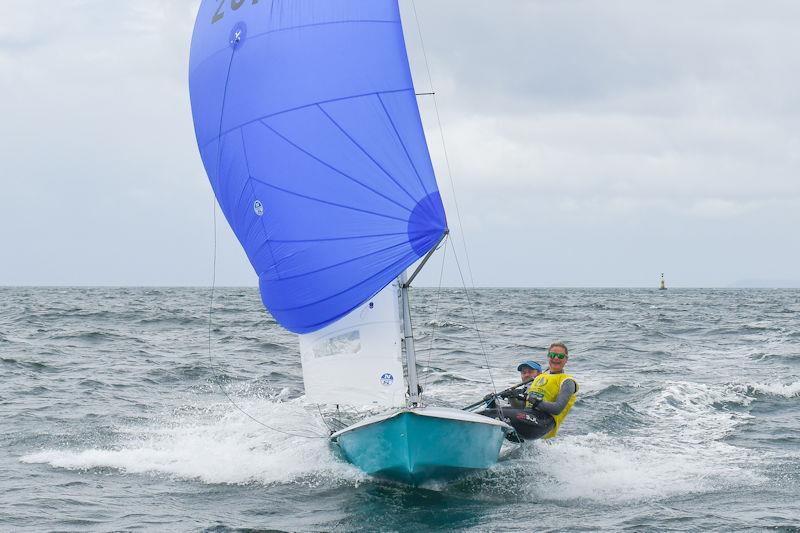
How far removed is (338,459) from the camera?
31.7 feet

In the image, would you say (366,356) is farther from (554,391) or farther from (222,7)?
(222,7)

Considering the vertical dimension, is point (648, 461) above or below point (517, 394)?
below

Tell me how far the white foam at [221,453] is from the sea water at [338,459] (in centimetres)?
3

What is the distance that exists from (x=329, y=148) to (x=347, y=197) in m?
0.51

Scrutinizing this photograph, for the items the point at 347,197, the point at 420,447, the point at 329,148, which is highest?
the point at 329,148

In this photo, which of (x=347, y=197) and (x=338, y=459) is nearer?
(x=347, y=197)

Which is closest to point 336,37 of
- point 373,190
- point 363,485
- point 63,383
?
point 373,190

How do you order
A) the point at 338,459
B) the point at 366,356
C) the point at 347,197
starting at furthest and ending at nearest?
the point at 338,459 → the point at 366,356 → the point at 347,197

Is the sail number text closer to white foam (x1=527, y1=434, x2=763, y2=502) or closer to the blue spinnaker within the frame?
the blue spinnaker

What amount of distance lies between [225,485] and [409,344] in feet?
7.89

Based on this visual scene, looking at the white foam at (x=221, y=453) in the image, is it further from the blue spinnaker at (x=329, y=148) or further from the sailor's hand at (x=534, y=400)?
the sailor's hand at (x=534, y=400)

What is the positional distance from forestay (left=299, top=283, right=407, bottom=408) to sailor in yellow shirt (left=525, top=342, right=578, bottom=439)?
1638 millimetres

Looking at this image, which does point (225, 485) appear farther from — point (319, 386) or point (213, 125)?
point (213, 125)

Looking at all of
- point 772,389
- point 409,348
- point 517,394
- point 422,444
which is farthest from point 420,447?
point 772,389
